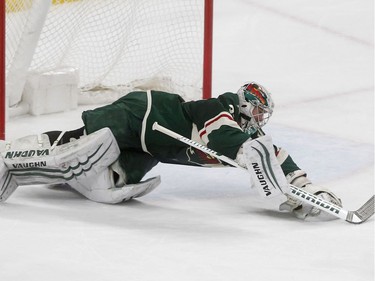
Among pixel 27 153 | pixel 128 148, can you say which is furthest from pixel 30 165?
pixel 128 148

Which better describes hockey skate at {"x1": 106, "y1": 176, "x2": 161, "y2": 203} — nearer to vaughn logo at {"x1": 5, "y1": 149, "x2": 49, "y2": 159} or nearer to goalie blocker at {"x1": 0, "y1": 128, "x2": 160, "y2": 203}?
goalie blocker at {"x1": 0, "y1": 128, "x2": 160, "y2": 203}

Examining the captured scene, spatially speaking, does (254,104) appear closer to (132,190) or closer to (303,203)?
(303,203)

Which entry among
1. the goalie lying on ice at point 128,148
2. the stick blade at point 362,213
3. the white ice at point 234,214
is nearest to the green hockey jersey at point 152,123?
the goalie lying on ice at point 128,148

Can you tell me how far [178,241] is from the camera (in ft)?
11.3

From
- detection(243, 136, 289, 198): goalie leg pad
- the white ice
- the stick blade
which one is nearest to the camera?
the white ice

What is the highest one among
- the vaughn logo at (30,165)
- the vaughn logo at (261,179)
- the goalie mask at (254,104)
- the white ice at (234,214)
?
the goalie mask at (254,104)

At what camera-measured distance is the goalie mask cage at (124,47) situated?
4953mm

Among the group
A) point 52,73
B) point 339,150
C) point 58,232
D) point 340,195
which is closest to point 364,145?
point 339,150

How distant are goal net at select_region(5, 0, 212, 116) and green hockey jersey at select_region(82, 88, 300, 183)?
1.06 m

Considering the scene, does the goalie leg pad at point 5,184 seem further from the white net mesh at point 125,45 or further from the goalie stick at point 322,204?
→ the white net mesh at point 125,45

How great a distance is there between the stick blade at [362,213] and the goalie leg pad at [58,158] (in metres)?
0.75

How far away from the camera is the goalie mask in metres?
3.84

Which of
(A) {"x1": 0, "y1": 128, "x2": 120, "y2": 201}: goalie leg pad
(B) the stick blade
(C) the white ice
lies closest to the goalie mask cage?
(C) the white ice

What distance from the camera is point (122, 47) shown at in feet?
16.8
